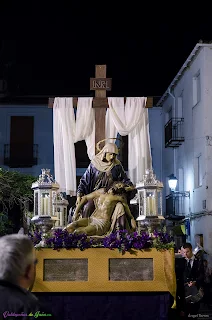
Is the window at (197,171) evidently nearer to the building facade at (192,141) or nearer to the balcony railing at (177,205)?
the building facade at (192,141)

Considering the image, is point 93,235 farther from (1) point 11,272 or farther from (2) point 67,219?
(1) point 11,272

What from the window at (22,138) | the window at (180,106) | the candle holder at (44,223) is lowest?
the candle holder at (44,223)

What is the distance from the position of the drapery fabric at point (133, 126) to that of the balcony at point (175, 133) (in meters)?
11.4

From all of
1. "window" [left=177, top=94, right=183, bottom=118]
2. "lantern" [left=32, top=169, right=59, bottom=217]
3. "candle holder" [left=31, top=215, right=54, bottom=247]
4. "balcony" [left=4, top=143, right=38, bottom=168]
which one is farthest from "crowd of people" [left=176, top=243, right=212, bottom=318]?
"balcony" [left=4, top=143, right=38, bottom=168]

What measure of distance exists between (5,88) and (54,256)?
18446 millimetres

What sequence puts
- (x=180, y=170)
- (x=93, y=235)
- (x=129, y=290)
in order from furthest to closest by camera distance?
(x=180, y=170) < (x=93, y=235) < (x=129, y=290)

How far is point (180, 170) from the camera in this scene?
2500 centimetres

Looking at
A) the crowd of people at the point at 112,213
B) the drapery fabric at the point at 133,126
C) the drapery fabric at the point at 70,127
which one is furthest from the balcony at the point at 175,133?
the drapery fabric at the point at 70,127

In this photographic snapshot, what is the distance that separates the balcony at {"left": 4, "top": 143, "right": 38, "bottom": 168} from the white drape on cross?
13846 millimetres

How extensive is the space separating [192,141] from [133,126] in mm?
10368

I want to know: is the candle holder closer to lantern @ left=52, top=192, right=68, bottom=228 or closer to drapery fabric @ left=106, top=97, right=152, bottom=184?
lantern @ left=52, top=192, right=68, bottom=228

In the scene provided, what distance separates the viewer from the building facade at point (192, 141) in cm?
2128

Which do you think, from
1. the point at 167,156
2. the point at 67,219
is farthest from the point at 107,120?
the point at 167,156

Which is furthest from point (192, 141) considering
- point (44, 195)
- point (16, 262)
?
point (16, 262)
